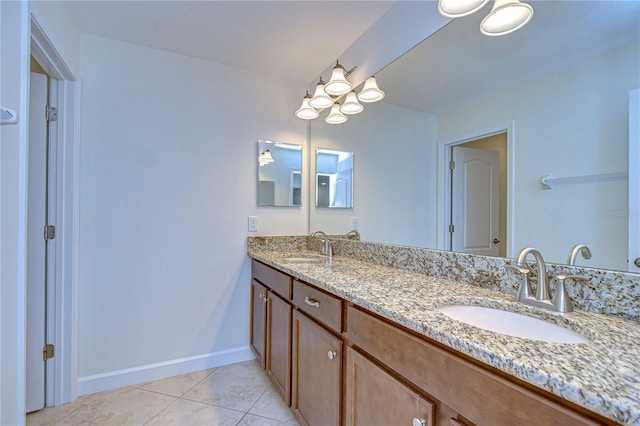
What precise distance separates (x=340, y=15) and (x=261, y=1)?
456 millimetres

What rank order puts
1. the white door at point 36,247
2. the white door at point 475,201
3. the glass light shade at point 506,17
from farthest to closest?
the white door at point 36,247 → the white door at point 475,201 → the glass light shade at point 506,17

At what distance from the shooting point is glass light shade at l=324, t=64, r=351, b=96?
68.2 inches

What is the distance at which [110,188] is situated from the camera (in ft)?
6.32

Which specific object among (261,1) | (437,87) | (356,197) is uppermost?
(261,1)

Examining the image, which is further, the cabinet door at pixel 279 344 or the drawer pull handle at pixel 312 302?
the cabinet door at pixel 279 344

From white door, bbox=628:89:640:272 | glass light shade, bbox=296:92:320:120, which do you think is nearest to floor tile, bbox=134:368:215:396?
glass light shade, bbox=296:92:320:120

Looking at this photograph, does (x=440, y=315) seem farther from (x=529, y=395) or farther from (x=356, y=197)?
(x=356, y=197)

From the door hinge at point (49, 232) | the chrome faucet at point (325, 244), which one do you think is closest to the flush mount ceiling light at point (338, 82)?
the chrome faucet at point (325, 244)

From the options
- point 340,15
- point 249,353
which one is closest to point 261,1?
point 340,15

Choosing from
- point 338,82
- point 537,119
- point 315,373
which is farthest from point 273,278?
point 537,119

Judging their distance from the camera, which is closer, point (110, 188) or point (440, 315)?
point (440, 315)

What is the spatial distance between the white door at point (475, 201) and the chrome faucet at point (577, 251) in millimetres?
249

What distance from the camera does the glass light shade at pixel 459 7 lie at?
3.75 feet

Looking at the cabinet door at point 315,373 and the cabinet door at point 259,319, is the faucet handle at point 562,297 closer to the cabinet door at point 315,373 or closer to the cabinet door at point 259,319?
the cabinet door at point 315,373
